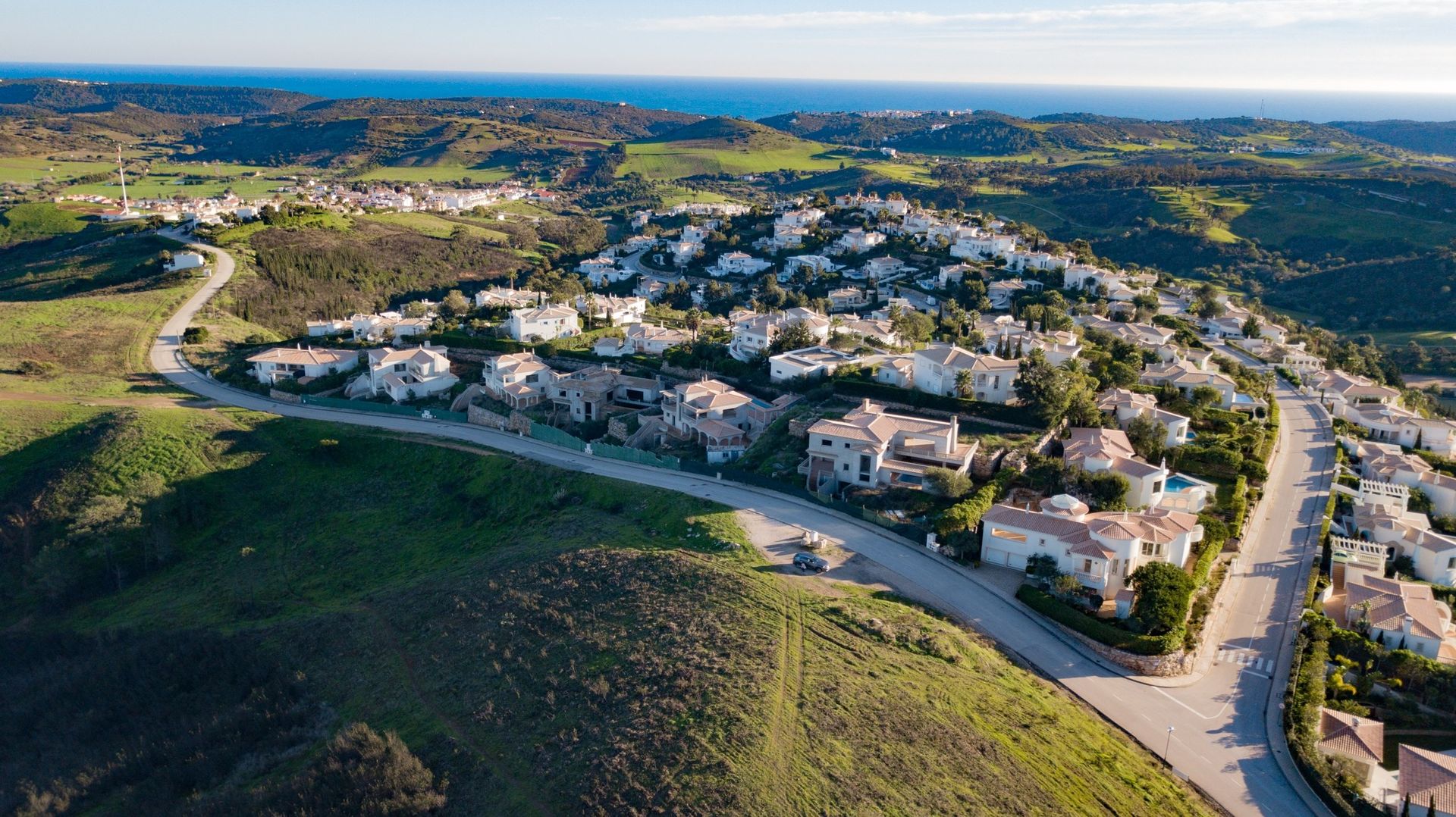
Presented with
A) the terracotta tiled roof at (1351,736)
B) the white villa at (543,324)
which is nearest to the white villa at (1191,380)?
the terracotta tiled roof at (1351,736)

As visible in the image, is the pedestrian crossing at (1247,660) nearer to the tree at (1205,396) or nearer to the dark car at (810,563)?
the dark car at (810,563)

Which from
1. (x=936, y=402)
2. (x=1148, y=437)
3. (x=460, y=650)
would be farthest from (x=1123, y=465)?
(x=460, y=650)

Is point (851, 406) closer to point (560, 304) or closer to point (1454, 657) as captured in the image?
point (1454, 657)

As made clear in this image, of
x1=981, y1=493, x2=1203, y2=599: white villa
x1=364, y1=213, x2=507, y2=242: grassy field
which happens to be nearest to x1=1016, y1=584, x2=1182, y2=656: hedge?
x1=981, y1=493, x2=1203, y2=599: white villa

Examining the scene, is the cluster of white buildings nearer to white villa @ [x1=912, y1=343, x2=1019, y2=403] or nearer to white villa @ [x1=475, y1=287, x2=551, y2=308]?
white villa @ [x1=475, y1=287, x2=551, y2=308]

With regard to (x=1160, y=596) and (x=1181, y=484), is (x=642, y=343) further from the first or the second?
(x=1160, y=596)

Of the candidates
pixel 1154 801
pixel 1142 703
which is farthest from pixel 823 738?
pixel 1142 703
